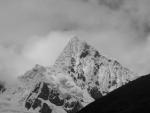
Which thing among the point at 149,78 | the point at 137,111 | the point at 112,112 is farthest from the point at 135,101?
the point at 149,78

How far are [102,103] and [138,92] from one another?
13100 mm

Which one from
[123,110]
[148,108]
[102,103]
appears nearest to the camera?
[148,108]

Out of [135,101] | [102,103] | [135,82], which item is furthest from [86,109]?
[135,82]

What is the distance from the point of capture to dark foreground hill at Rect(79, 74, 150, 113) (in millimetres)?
152613

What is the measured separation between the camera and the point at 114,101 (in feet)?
582

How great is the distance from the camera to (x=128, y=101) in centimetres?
16975

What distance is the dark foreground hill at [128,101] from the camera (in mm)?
152613

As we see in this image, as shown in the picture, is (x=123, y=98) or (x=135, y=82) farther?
(x=135, y=82)

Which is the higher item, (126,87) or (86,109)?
(126,87)

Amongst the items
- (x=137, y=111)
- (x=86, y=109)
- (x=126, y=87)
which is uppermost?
(x=126, y=87)

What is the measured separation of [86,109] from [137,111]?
31963mm

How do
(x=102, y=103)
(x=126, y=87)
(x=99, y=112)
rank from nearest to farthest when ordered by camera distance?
(x=99, y=112) < (x=102, y=103) < (x=126, y=87)

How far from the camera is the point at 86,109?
574 ft

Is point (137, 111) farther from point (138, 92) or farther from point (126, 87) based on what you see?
point (126, 87)
